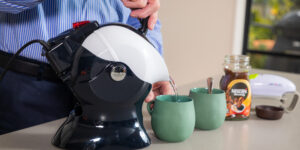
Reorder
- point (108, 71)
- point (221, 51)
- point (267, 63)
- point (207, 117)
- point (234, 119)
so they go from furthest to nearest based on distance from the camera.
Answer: point (267, 63) → point (221, 51) → point (234, 119) → point (207, 117) → point (108, 71)

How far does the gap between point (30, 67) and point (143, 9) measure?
39 centimetres

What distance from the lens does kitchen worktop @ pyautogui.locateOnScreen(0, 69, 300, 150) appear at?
0.75 m

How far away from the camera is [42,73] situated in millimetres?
1025

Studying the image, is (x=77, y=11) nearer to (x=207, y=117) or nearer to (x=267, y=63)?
(x=207, y=117)

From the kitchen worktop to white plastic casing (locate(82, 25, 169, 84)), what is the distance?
18cm

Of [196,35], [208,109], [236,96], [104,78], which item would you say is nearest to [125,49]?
[104,78]

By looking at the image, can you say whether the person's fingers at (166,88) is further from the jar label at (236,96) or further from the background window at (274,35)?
the background window at (274,35)

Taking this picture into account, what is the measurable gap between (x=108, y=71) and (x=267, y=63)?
9.83 feet

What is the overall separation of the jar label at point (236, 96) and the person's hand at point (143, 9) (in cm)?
29

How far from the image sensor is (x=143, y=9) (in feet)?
2.89

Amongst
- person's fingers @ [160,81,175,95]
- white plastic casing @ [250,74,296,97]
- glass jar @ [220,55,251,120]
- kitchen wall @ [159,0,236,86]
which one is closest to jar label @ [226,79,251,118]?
glass jar @ [220,55,251,120]

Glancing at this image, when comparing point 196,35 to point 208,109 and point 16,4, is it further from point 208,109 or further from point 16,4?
point 16,4

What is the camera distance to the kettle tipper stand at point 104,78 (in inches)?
27.4

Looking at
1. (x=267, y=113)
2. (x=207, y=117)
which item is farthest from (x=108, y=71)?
(x=267, y=113)
